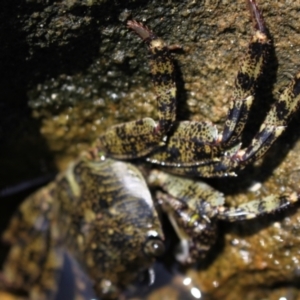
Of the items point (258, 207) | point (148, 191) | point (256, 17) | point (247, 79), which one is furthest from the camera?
point (148, 191)

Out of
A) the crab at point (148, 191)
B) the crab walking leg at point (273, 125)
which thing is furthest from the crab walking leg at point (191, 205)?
the crab walking leg at point (273, 125)

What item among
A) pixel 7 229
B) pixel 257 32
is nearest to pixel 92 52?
pixel 257 32

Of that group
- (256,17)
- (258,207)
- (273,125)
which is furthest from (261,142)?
(256,17)

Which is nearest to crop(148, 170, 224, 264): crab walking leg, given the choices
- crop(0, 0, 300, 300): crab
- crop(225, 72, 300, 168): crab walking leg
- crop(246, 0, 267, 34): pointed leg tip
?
crop(0, 0, 300, 300): crab

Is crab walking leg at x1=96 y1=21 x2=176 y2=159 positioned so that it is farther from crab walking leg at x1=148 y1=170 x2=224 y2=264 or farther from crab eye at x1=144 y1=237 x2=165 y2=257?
crab eye at x1=144 y1=237 x2=165 y2=257

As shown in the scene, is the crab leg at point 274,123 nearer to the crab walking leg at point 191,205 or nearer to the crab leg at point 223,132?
the crab leg at point 223,132

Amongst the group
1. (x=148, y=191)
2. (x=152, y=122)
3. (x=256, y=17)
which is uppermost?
(x=256, y=17)

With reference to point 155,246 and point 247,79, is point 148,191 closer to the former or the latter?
point 155,246

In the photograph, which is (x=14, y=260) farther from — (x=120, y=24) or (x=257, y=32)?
(x=257, y=32)
